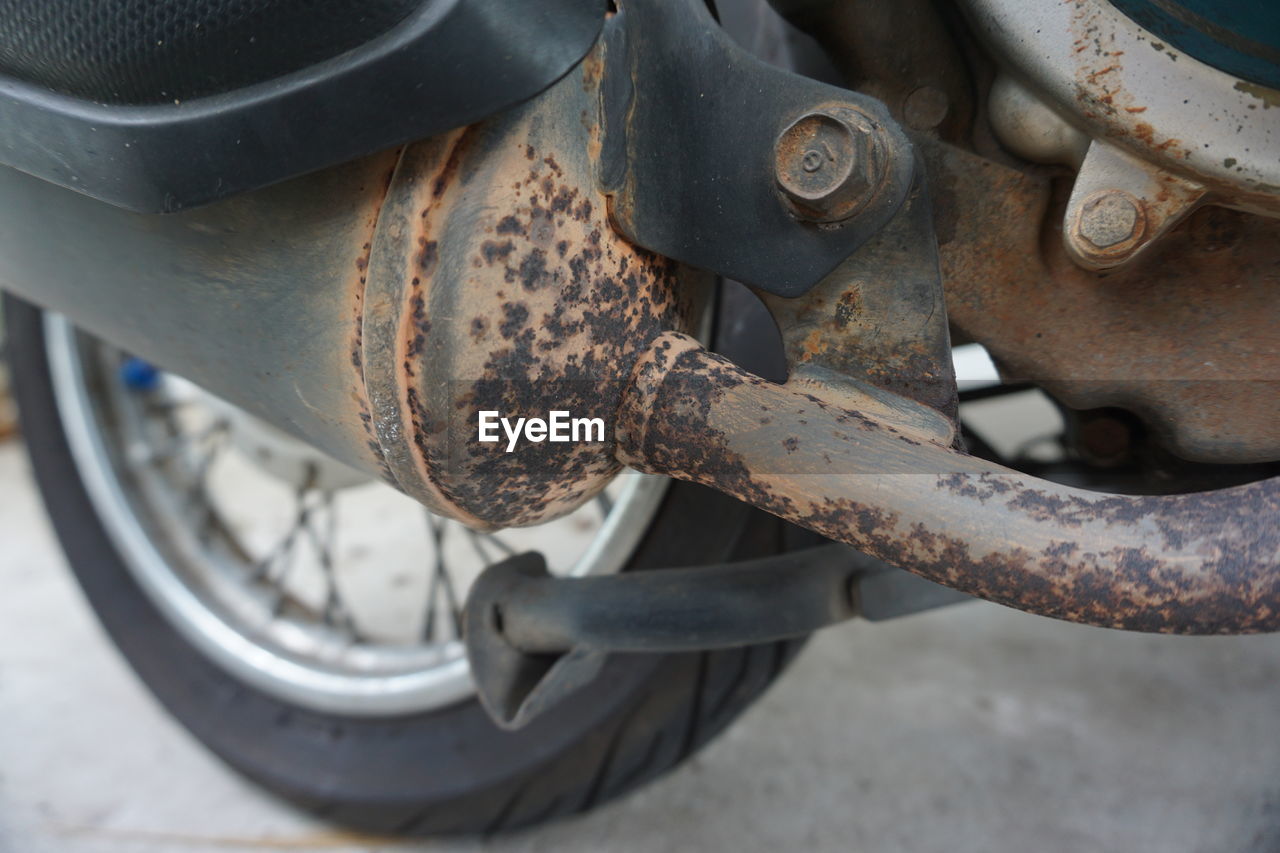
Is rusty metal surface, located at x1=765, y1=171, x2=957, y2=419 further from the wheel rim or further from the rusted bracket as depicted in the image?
the wheel rim

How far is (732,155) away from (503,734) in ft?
2.44

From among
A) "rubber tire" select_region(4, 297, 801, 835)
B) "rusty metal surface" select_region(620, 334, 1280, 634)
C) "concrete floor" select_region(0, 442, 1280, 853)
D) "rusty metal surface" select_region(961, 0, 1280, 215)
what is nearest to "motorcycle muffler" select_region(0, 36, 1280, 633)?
"rusty metal surface" select_region(620, 334, 1280, 634)

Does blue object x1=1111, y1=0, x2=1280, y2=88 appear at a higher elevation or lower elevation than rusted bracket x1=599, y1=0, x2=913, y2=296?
lower

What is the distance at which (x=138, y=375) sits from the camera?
1.41m

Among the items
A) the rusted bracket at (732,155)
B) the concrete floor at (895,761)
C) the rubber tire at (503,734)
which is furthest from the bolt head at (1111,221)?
the concrete floor at (895,761)

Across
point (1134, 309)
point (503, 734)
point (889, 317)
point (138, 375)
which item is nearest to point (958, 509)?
point (889, 317)

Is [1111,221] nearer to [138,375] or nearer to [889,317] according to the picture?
→ [889,317]

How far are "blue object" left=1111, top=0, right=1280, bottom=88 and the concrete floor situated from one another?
2.62 feet

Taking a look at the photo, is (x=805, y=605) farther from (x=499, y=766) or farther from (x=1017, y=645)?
(x=1017, y=645)

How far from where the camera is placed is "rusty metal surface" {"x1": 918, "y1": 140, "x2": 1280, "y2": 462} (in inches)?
23.6

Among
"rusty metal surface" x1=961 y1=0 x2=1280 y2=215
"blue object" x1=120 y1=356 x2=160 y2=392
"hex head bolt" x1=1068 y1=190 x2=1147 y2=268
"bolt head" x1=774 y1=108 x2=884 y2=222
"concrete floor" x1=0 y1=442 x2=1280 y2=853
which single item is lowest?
"concrete floor" x1=0 y1=442 x2=1280 y2=853

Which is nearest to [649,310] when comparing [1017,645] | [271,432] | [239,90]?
[239,90]

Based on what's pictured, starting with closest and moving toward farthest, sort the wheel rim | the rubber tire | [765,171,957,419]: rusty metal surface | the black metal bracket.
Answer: [765,171,957,419]: rusty metal surface → the black metal bracket → the rubber tire → the wheel rim

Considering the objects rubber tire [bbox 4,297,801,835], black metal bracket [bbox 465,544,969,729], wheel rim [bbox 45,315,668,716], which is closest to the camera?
black metal bracket [bbox 465,544,969,729]
